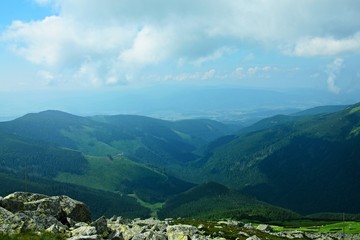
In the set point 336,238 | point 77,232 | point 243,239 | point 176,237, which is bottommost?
point 336,238

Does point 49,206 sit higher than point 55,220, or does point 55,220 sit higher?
point 49,206

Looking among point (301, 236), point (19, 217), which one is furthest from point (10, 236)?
point (301, 236)

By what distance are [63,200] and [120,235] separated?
1373cm

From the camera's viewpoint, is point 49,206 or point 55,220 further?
point 49,206

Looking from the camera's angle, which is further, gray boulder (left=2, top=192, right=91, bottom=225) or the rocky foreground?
gray boulder (left=2, top=192, right=91, bottom=225)

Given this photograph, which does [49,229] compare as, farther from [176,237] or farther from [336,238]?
[336,238]

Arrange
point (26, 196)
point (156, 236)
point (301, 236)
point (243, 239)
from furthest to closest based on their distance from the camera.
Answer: point (301, 236) → point (243, 239) → point (26, 196) → point (156, 236)

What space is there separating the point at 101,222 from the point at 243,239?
4453 centimetres

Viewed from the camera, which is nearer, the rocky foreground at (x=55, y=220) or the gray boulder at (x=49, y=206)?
the rocky foreground at (x=55, y=220)

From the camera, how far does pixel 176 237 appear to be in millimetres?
44250

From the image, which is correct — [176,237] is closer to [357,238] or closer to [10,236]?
[10,236]

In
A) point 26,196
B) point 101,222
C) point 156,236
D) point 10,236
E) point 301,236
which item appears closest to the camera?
point 10,236

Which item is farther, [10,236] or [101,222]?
[101,222]

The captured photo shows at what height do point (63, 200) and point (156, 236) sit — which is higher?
point (63, 200)
